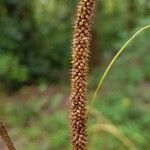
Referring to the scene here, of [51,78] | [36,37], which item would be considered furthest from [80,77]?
[36,37]

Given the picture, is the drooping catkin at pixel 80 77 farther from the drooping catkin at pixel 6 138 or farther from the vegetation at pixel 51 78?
the vegetation at pixel 51 78

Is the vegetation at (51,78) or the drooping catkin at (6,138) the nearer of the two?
the drooping catkin at (6,138)

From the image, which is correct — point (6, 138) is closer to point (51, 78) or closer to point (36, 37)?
point (51, 78)

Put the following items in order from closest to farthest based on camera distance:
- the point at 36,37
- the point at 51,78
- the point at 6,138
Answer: the point at 6,138 < the point at 51,78 < the point at 36,37

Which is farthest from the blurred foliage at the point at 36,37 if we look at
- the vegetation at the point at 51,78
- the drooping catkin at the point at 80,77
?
the drooping catkin at the point at 80,77

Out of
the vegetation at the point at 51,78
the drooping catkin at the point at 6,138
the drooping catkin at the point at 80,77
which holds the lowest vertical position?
the drooping catkin at the point at 6,138

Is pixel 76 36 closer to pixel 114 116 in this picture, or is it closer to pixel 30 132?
pixel 114 116

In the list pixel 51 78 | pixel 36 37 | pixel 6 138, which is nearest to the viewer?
pixel 6 138

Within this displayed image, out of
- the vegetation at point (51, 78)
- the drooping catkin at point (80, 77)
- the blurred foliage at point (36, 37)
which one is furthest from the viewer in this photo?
the blurred foliage at point (36, 37)
